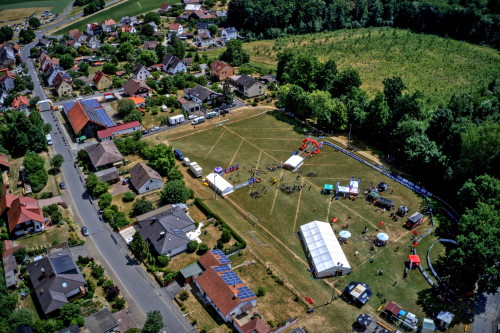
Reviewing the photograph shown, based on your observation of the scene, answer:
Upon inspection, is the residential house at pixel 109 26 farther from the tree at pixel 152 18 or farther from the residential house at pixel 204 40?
the residential house at pixel 204 40

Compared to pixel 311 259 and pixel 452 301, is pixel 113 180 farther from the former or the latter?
pixel 452 301

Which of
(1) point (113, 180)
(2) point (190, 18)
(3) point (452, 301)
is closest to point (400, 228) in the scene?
(3) point (452, 301)

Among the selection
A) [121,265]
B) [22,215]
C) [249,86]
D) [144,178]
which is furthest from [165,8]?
[121,265]

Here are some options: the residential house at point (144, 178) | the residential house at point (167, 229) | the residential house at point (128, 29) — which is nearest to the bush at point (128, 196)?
the residential house at point (144, 178)

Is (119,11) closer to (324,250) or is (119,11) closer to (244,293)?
Answer: (324,250)

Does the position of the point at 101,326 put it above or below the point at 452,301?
above

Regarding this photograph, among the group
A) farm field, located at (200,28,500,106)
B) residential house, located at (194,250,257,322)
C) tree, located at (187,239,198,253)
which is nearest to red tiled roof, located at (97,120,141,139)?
tree, located at (187,239,198,253)
